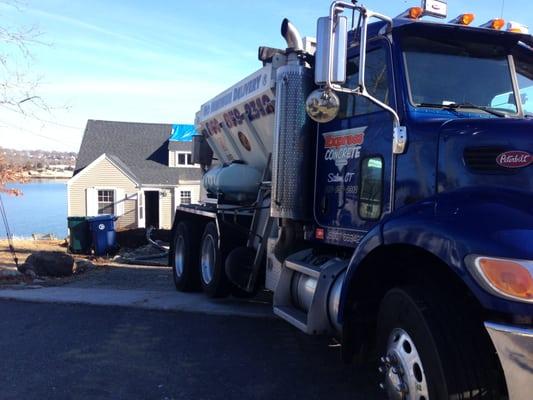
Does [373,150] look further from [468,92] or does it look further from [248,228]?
[248,228]

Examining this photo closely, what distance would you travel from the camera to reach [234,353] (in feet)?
17.7

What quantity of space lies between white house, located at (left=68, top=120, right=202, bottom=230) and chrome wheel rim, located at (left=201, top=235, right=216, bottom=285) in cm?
2238

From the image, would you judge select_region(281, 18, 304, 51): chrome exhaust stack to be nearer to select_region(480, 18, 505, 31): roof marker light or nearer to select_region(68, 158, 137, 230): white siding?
select_region(480, 18, 505, 31): roof marker light

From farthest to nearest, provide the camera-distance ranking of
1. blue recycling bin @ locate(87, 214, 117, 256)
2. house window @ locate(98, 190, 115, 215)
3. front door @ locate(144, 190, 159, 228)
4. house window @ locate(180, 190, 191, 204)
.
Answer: house window @ locate(180, 190, 191, 204) < front door @ locate(144, 190, 159, 228) < house window @ locate(98, 190, 115, 215) < blue recycling bin @ locate(87, 214, 117, 256)

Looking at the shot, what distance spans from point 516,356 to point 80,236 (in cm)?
1674

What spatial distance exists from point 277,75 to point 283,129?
1.94 ft

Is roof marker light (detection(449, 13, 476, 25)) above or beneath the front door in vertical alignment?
above

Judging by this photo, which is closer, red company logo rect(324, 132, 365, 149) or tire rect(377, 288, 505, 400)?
tire rect(377, 288, 505, 400)

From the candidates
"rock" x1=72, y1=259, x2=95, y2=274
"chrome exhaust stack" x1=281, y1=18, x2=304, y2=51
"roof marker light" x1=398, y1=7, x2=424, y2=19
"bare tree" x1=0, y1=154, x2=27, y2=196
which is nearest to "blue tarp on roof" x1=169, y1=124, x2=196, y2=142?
"bare tree" x1=0, y1=154, x2=27, y2=196

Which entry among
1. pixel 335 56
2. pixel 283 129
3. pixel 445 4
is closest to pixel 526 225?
pixel 335 56

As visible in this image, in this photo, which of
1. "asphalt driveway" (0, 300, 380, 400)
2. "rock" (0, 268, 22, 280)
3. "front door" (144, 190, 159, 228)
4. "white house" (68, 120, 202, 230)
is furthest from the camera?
"front door" (144, 190, 159, 228)

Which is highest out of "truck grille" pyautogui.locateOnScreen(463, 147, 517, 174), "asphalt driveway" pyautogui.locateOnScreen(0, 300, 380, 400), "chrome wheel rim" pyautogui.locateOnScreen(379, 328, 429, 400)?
"truck grille" pyautogui.locateOnScreen(463, 147, 517, 174)

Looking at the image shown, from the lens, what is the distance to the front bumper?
2.58 m

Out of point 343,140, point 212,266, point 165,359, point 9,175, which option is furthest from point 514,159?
point 9,175
